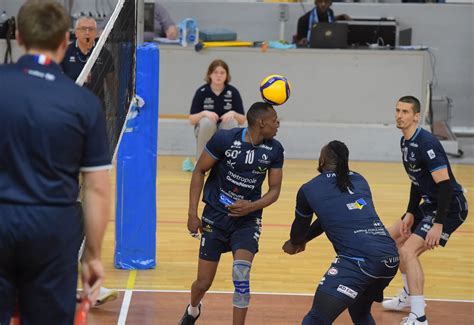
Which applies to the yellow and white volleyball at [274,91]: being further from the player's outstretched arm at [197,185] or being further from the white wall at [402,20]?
the white wall at [402,20]

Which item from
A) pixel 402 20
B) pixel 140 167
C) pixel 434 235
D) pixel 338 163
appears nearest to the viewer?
pixel 338 163

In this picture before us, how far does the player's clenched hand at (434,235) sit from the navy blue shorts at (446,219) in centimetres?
16

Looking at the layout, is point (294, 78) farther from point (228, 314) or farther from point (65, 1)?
point (228, 314)

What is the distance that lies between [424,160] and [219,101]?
18.4 feet

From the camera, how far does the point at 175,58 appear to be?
15.1 m

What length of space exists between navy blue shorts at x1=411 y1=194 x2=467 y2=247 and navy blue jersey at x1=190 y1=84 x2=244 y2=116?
17.2 feet

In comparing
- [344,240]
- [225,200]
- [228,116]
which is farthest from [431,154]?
[228,116]

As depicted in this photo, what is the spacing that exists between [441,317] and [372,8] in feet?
32.4

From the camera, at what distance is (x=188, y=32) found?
49.5 feet

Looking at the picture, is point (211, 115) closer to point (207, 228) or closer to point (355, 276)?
point (207, 228)

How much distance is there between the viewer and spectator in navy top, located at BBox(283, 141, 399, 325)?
617 centimetres

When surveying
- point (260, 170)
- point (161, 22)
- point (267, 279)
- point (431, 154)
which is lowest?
point (267, 279)

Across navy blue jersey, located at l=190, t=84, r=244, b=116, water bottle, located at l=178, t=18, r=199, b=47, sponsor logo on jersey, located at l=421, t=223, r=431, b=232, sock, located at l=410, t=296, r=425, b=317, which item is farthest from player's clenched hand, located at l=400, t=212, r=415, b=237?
water bottle, located at l=178, t=18, r=199, b=47

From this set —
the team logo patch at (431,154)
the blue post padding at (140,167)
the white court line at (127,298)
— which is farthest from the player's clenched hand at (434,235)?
the blue post padding at (140,167)
